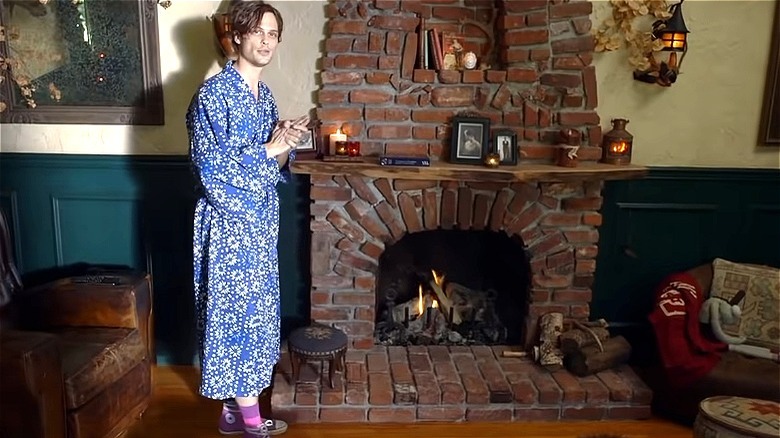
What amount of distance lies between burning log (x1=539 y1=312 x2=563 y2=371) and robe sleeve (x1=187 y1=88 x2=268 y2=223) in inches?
55.7

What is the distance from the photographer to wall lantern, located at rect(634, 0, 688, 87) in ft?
8.99

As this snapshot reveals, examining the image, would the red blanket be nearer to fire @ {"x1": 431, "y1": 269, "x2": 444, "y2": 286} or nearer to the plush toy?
the plush toy

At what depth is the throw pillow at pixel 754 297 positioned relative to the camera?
284cm

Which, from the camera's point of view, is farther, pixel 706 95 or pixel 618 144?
pixel 706 95

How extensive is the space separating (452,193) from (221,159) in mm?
1032

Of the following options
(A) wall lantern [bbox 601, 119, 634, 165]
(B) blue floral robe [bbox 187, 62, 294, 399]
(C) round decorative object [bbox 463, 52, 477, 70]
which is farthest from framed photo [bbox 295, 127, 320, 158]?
(A) wall lantern [bbox 601, 119, 634, 165]

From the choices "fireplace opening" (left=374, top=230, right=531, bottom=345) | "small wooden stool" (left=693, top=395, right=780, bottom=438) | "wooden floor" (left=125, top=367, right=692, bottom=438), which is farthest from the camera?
"fireplace opening" (left=374, top=230, right=531, bottom=345)

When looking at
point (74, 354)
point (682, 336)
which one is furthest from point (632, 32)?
point (74, 354)

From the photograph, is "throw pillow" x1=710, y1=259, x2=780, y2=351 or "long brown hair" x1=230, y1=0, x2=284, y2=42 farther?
"throw pillow" x1=710, y1=259, x2=780, y2=351

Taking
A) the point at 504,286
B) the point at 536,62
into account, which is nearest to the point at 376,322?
the point at 504,286

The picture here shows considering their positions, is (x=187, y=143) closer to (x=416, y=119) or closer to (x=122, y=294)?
(x=122, y=294)

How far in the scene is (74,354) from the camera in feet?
7.21

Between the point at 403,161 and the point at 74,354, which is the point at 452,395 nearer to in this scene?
the point at 403,161

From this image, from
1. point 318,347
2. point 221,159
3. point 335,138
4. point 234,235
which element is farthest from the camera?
point 335,138
